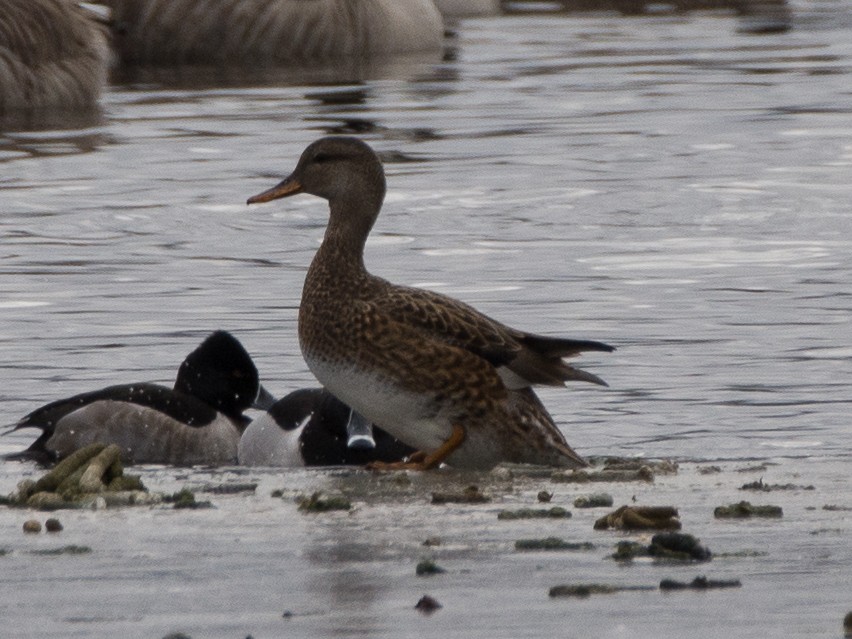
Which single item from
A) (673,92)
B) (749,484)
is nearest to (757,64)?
(673,92)

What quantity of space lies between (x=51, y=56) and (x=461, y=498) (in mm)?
14294

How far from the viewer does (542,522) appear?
276 inches

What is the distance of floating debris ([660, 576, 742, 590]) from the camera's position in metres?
5.79

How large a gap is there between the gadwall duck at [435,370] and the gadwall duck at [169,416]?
112cm

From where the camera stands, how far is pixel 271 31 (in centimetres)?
2784

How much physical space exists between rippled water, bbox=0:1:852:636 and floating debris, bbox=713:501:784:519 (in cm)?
194

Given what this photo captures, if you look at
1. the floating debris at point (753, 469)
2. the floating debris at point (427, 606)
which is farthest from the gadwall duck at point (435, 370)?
the floating debris at point (427, 606)

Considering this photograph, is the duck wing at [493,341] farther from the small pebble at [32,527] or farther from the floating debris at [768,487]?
the small pebble at [32,527]

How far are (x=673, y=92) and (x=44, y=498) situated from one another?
16013mm

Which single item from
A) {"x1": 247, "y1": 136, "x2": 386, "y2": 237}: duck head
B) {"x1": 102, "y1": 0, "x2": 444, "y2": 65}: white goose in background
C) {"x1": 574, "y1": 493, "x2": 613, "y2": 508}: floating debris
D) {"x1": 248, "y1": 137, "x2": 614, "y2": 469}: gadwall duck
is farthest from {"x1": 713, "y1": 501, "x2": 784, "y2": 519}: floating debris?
{"x1": 102, "y1": 0, "x2": 444, "y2": 65}: white goose in background

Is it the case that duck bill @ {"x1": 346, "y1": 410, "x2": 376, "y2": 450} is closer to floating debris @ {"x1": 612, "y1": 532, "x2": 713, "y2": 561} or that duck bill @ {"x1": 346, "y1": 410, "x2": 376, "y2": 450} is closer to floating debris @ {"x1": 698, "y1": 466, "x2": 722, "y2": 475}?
floating debris @ {"x1": 698, "y1": 466, "x2": 722, "y2": 475}

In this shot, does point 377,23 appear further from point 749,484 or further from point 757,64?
point 749,484

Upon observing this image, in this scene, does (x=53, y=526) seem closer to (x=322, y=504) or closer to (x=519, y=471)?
(x=322, y=504)

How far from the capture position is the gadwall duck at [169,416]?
9.59 meters
